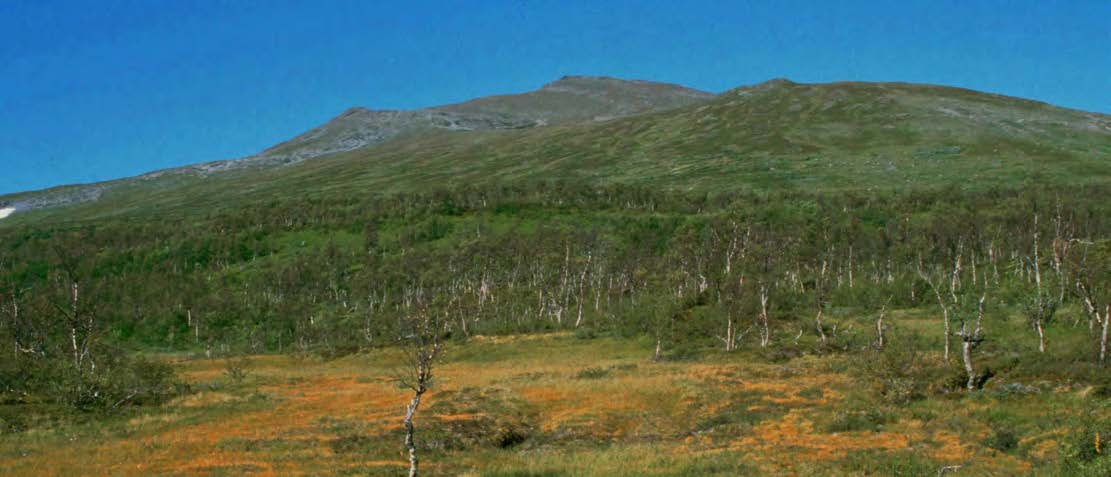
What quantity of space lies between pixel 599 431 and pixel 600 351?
47231 millimetres

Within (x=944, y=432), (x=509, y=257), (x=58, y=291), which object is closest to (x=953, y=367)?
(x=944, y=432)

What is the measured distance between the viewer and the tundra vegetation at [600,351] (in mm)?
34188

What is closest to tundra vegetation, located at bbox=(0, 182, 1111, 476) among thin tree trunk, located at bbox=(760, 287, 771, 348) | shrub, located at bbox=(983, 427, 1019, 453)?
shrub, located at bbox=(983, 427, 1019, 453)

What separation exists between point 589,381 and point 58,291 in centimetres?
13965

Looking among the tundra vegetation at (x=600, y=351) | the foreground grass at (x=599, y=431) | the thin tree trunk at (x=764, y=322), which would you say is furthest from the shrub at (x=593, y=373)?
the thin tree trunk at (x=764, y=322)

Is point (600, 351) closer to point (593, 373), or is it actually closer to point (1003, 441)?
point (593, 373)

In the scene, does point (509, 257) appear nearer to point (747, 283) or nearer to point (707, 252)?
point (707, 252)

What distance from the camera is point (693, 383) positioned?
5253cm

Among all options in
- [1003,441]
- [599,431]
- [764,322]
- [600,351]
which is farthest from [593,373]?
Result: [1003,441]

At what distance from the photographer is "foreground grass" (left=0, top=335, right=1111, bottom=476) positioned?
31141 mm

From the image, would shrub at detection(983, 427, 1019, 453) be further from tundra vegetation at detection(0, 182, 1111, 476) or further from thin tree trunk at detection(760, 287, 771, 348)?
thin tree trunk at detection(760, 287, 771, 348)

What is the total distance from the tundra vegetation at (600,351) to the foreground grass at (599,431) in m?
0.23

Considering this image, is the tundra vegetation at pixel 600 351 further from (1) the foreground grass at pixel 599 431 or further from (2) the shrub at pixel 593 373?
(2) the shrub at pixel 593 373

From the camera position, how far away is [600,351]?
87.8m
